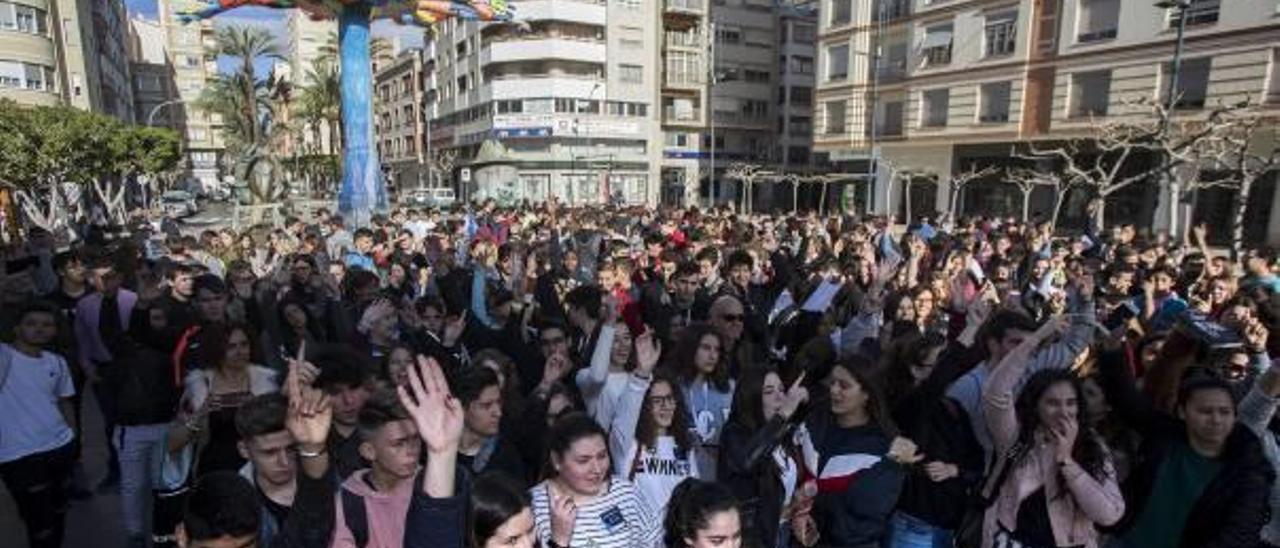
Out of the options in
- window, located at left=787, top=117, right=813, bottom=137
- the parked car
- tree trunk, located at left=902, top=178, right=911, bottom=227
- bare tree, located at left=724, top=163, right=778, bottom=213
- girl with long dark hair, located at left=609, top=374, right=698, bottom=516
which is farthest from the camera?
window, located at left=787, top=117, right=813, bottom=137

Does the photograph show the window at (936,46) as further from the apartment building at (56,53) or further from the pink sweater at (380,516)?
the apartment building at (56,53)

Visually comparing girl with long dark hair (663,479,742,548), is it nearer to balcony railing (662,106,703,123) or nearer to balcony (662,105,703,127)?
balcony (662,105,703,127)

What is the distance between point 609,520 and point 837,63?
36469 mm

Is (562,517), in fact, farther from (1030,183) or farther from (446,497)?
(1030,183)

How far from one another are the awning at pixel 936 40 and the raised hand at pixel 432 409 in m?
32.3

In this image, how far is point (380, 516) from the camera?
100 inches

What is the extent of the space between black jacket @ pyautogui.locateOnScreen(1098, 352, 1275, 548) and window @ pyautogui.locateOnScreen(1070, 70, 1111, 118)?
26035mm

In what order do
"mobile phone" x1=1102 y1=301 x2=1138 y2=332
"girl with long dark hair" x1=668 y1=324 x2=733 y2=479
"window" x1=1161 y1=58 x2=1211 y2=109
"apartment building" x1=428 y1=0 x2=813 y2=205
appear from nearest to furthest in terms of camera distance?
1. "girl with long dark hair" x1=668 y1=324 x2=733 y2=479
2. "mobile phone" x1=1102 y1=301 x2=1138 y2=332
3. "window" x1=1161 y1=58 x2=1211 y2=109
4. "apartment building" x1=428 y1=0 x2=813 y2=205

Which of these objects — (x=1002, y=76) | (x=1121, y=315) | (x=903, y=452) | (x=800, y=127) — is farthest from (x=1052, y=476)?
(x=800, y=127)

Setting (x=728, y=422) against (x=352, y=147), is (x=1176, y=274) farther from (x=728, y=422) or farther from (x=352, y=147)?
(x=352, y=147)

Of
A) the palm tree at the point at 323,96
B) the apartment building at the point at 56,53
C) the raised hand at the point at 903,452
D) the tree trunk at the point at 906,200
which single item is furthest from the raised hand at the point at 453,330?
the palm tree at the point at 323,96

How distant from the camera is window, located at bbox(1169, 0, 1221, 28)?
22.5 m

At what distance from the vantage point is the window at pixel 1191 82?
75.2 feet

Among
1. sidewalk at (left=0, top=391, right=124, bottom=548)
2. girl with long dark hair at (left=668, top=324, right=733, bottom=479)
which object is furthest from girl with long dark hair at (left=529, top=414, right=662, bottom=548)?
sidewalk at (left=0, top=391, right=124, bottom=548)
